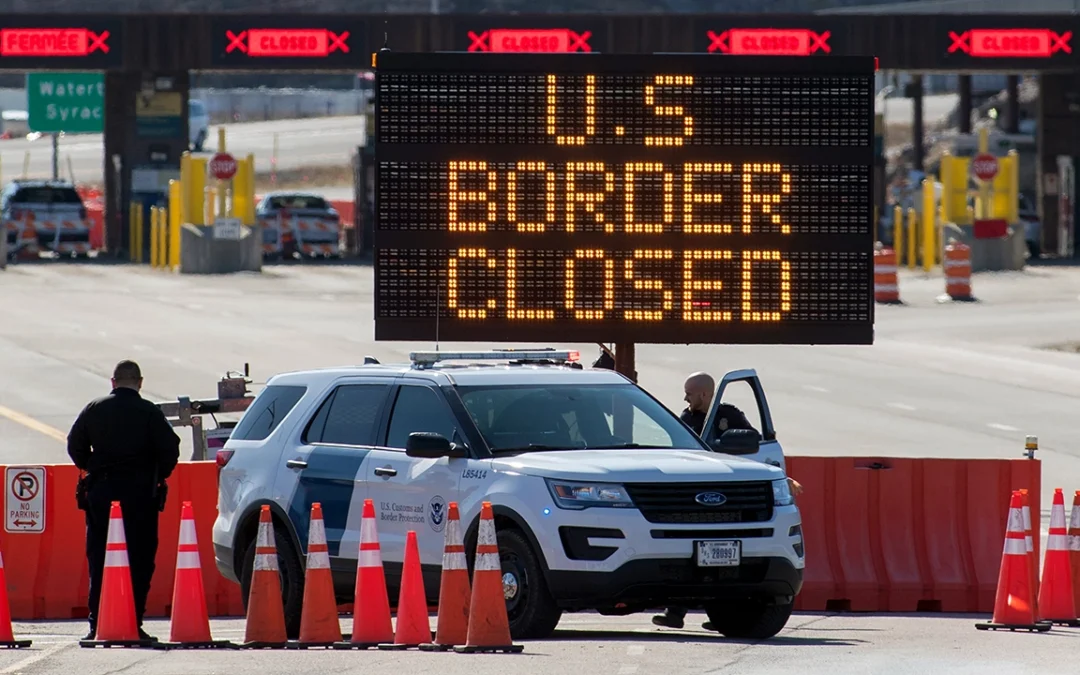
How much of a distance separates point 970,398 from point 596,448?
17.8m

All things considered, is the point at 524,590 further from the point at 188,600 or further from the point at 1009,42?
the point at 1009,42

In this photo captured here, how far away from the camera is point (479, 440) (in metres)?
12.2

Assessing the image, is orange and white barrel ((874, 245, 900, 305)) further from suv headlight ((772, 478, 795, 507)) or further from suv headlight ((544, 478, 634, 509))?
suv headlight ((544, 478, 634, 509))

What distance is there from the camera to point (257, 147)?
104562mm

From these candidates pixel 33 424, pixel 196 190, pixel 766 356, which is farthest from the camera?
pixel 196 190

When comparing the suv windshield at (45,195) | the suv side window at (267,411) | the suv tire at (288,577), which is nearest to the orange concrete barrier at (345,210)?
the suv windshield at (45,195)

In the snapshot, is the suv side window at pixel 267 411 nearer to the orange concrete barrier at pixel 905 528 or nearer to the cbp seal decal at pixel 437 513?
Result: the cbp seal decal at pixel 437 513

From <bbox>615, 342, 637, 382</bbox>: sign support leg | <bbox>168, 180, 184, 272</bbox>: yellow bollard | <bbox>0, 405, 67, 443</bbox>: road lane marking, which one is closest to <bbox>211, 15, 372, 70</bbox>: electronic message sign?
<bbox>168, 180, 184, 272</bbox>: yellow bollard

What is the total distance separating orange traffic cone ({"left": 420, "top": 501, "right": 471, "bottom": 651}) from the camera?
11.3 m

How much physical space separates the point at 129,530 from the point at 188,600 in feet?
3.21

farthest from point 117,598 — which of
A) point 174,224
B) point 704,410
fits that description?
point 174,224

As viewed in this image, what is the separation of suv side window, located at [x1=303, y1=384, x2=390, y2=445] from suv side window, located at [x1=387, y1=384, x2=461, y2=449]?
156 millimetres

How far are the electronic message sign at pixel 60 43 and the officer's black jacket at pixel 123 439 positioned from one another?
126 feet

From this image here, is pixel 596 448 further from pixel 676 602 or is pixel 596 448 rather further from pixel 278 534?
pixel 278 534
